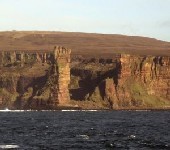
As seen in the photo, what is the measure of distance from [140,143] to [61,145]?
47.1ft

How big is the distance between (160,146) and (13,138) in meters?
28.2

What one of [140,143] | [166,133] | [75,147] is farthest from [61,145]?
[166,133]

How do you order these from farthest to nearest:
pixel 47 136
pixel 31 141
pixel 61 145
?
pixel 47 136, pixel 31 141, pixel 61 145

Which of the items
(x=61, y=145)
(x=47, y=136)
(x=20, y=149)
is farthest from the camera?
(x=47, y=136)

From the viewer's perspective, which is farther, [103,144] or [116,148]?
[103,144]

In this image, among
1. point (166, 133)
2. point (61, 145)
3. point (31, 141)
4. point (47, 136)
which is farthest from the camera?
point (166, 133)

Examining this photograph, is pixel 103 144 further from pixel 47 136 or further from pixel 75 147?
pixel 47 136

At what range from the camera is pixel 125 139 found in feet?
370

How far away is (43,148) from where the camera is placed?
94.1 m

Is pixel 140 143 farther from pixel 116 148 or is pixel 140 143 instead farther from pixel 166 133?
pixel 166 133

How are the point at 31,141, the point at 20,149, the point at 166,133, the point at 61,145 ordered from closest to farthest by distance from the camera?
the point at 20,149 → the point at 61,145 → the point at 31,141 → the point at 166,133

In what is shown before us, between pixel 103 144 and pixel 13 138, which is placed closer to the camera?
pixel 103 144

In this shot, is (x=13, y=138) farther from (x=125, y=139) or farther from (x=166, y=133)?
(x=166, y=133)

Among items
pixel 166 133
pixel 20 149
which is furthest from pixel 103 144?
pixel 166 133
